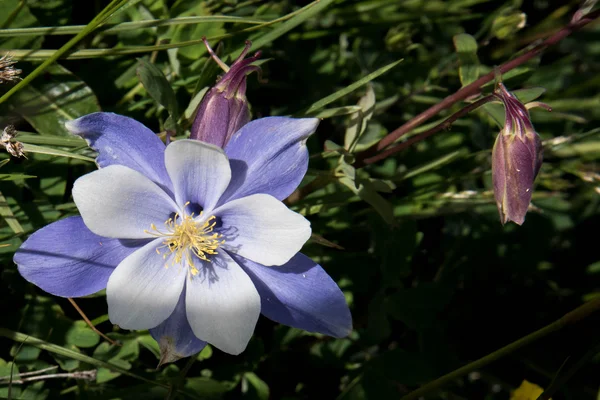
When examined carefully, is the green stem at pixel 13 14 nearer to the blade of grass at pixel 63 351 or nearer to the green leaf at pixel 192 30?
the green leaf at pixel 192 30

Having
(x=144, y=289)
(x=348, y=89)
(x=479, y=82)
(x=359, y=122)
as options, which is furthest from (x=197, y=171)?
(x=479, y=82)

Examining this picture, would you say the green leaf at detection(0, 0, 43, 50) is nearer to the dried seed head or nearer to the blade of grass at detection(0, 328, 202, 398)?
the dried seed head

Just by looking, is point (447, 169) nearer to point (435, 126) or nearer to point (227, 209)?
point (435, 126)

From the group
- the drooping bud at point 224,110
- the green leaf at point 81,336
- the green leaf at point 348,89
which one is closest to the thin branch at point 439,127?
the green leaf at point 348,89

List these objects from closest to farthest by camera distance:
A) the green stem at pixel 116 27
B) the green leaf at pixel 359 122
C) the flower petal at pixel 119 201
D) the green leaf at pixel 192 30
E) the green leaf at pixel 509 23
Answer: the flower petal at pixel 119 201 < the green stem at pixel 116 27 < the green leaf at pixel 359 122 < the green leaf at pixel 192 30 < the green leaf at pixel 509 23

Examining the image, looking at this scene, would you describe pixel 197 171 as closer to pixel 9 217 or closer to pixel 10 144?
pixel 10 144
